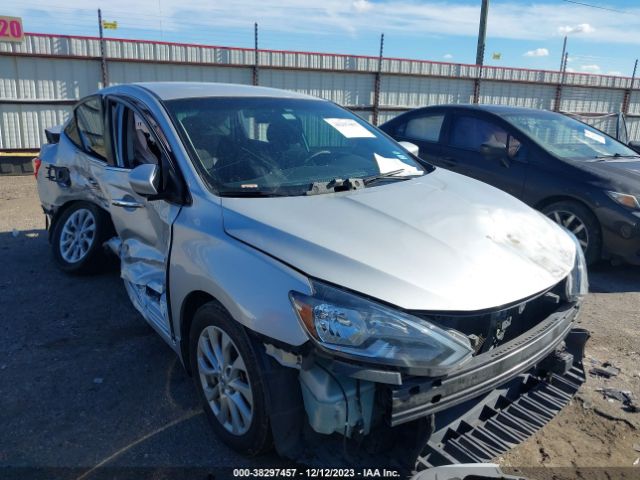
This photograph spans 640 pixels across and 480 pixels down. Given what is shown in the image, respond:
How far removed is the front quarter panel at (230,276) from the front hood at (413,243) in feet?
0.20

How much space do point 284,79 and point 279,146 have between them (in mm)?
11163

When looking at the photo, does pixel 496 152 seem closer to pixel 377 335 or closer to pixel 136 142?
pixel 136 142

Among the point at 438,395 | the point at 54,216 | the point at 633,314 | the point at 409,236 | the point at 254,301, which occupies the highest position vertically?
the point at 409,236

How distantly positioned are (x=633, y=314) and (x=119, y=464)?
4.10 meters

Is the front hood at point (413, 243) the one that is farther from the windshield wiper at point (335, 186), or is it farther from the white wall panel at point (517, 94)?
the white wall panel at point (517, 94)

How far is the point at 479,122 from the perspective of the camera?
6.42 meters

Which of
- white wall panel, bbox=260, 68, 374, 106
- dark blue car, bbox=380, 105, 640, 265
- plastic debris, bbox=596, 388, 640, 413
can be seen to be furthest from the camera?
white wall panel, bbox=260, 68, 374, 106

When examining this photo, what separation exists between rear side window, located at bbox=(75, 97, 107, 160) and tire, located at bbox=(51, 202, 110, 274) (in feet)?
1.85

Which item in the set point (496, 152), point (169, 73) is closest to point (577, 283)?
point (496, 152)

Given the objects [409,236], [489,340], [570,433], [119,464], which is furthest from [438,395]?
[119,464]

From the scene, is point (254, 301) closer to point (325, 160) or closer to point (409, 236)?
point (409, 236)

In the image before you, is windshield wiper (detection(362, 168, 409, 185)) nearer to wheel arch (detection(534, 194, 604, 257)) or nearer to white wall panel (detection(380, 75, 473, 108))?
wheel arch (detection(534, 194, 604, 257))

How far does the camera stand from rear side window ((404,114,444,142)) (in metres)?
6.84

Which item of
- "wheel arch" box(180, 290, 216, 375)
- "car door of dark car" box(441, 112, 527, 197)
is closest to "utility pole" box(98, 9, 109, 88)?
"car door of dark car" box(441, 112, 527, 197)
